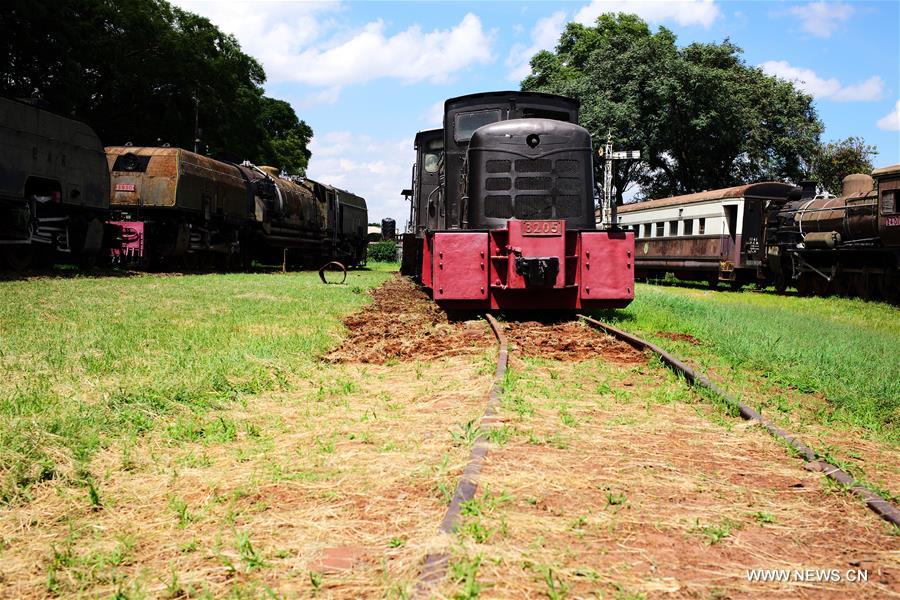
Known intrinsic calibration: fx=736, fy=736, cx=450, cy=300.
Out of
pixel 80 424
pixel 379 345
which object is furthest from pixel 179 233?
pixel 80 424

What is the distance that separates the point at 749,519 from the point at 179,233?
18.7 meters

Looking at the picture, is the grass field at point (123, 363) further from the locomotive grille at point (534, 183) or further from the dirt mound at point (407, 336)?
the locomotive grille at point (534, 183)

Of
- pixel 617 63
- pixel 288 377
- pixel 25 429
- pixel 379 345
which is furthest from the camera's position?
pixel 617 63

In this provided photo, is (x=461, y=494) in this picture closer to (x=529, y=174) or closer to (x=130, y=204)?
(x=529, y=174)

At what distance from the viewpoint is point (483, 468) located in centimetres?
351

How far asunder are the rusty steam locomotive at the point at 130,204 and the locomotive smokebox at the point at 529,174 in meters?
9.69

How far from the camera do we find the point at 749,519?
3059 mm

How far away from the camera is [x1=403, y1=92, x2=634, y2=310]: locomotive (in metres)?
9.27

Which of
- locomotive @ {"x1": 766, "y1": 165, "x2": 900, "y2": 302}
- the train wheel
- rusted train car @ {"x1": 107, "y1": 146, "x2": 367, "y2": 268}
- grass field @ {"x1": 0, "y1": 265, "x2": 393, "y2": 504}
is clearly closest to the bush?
rusted train car @ {"x1": 107, "y1": 146, "x2": 367, "y2": 268}

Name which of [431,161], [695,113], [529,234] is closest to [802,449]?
[529,234]

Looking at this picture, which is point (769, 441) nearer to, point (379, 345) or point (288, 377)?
point (288, 377)

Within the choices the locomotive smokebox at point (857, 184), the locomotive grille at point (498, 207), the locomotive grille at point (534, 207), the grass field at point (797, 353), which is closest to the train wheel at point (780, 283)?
the locomotive smokebox at point (857, 184)

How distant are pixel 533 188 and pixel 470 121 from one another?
7.45ft

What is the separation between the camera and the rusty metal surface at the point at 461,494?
230 centimetres
